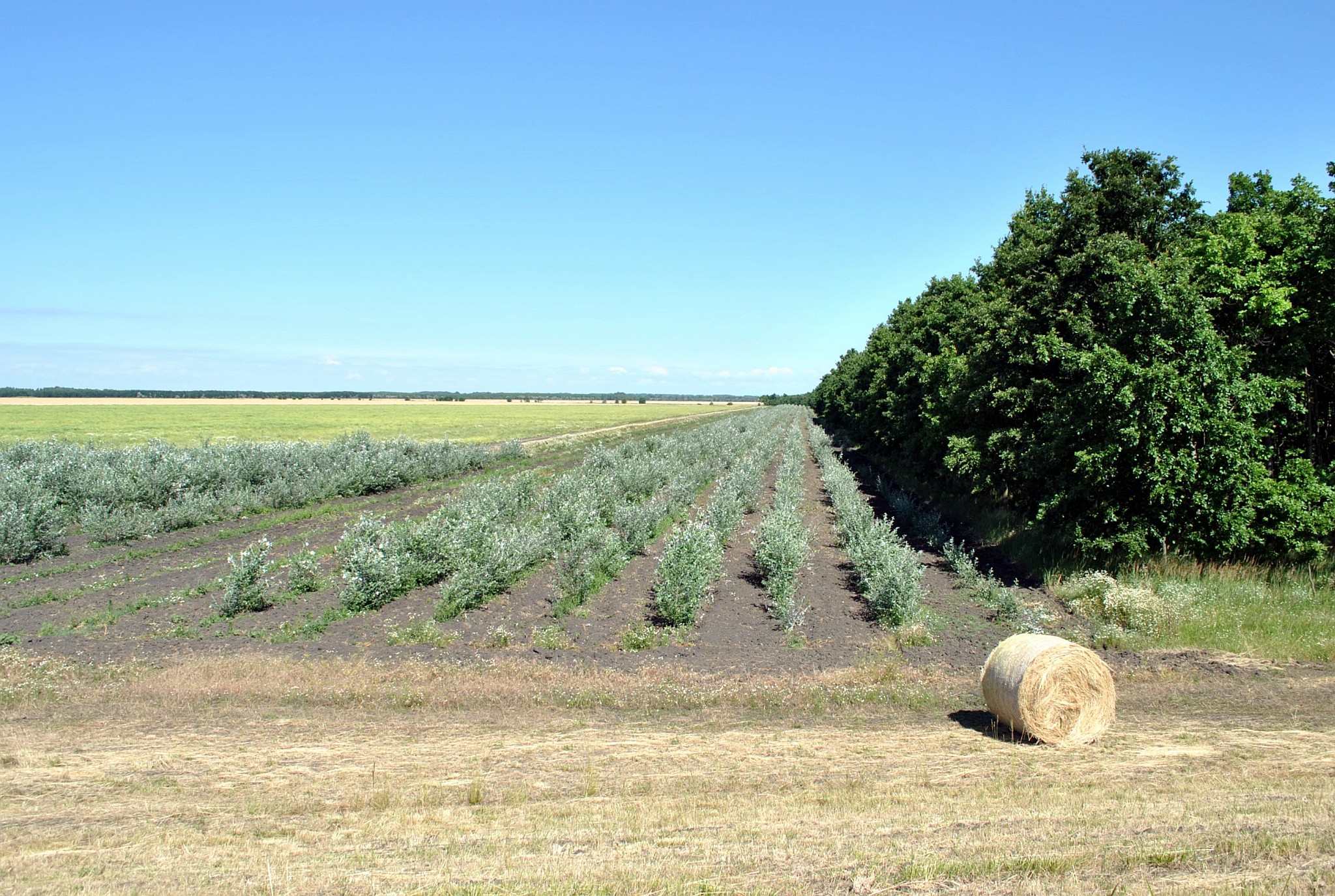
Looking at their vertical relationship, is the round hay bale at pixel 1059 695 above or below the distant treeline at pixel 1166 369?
below

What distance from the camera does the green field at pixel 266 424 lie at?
173 feet

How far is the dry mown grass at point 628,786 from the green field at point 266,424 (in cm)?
4012

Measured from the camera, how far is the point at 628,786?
628 centimetres

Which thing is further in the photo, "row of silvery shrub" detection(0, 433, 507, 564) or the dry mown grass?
"row of silvery shrub" detection(0, 433, 507, 564)

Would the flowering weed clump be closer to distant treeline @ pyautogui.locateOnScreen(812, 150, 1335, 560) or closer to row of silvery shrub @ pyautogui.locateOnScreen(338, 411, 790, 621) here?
distant treeline @ pyautogui.locateOnScreen(812, 150, 1335, 560)

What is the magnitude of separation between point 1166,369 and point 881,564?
18.4 feet

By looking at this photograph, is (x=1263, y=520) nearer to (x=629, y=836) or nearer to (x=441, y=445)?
(x=629, y=836)

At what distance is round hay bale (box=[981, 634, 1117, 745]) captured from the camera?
296 inches

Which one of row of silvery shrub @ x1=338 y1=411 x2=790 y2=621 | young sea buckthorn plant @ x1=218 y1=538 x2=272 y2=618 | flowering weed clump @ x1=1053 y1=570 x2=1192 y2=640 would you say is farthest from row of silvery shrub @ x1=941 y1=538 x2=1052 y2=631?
young sea buckthorn plant @ x1=218 y1=538 x2=272 y2=618

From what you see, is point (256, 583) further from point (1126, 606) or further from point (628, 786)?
point (1126, 606)

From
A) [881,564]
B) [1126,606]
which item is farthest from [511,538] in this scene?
[1126,606]

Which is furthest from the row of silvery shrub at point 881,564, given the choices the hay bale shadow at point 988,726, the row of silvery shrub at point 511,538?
the row of silvery shrub at point 511,538

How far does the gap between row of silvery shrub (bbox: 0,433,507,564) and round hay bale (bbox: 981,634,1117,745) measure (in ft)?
62.4

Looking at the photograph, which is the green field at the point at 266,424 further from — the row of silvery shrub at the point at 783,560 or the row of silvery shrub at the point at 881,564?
the row of silvery shrub at the point at 783,560
